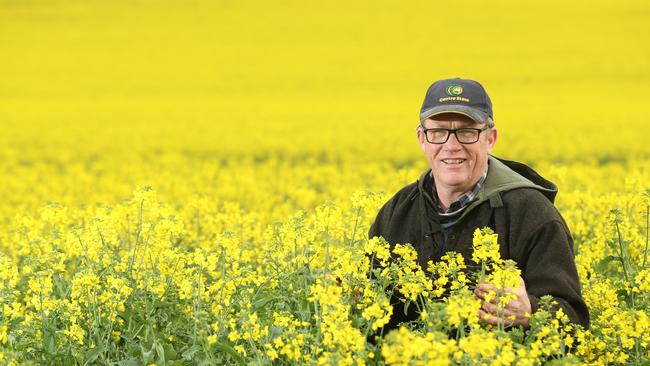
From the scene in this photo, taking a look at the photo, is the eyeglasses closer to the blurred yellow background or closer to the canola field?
the canola field

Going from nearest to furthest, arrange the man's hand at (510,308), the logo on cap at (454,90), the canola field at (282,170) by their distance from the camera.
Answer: the man's hand at (510,308)
the canola field at (282,170)
the logo on cap at (454,90)

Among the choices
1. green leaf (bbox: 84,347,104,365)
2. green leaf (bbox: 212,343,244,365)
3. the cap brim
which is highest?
the cap brim

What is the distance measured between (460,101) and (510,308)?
1.08 m

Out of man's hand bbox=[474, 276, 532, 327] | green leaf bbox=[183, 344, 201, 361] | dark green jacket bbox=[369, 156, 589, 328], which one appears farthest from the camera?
dark green jacket bbox=[369, 156, 589, 328]

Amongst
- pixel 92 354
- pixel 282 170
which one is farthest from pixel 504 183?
pixel 282 170

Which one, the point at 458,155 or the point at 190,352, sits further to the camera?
the point at 458,155

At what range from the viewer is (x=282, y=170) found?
16.1 m

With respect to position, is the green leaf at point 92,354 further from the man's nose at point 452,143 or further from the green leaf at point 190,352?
the man's nose at point 452,143

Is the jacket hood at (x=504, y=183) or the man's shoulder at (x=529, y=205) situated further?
the jacket hood at (x=504, y=183)

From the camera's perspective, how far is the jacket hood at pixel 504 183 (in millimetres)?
4836

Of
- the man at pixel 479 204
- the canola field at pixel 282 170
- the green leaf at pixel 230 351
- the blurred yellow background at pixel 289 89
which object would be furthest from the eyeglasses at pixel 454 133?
the blurred yellow background at pixel 289 89

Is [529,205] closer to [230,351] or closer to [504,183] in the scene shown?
[504,183]

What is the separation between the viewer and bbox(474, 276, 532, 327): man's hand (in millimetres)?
3928

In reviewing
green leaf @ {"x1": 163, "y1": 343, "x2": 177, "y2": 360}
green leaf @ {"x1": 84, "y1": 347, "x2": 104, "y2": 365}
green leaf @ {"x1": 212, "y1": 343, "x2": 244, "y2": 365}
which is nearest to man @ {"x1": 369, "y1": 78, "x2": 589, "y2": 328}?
green leaf @ {"x1": 212, "y1": 343, "x2": 244, "y2": 365}
